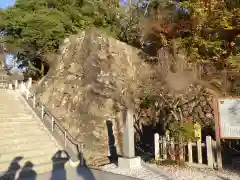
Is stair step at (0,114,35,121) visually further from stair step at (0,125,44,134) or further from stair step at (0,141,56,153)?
stair step at (0,141,56,153)

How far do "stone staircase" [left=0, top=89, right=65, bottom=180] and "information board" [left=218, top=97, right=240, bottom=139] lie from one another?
5504mm

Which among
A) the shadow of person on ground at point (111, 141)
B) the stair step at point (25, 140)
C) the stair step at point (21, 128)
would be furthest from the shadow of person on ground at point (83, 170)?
the stair step at point (21, 128)

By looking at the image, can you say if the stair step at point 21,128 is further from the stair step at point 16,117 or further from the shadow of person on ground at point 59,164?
the shadow of person on ground at point 59,164

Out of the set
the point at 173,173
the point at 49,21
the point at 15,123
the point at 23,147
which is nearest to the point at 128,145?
the point at 173,173

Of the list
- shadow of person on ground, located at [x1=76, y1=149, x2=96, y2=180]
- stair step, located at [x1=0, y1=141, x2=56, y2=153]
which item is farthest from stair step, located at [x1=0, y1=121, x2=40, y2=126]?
shadow of person on ground, located at [x1=76, y1=149, x2=96, y2=180]

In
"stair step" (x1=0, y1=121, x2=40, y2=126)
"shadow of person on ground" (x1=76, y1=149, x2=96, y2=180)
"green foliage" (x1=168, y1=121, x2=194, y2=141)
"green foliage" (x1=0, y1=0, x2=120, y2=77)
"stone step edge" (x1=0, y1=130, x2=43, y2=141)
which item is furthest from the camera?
"green foliage" (x1=0, y1=0, x2=120, y2=77)

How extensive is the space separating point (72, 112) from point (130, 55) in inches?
247

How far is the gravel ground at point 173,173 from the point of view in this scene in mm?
6919

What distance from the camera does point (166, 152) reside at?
29.0 ft

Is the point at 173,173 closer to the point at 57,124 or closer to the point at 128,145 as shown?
the point at 128,145

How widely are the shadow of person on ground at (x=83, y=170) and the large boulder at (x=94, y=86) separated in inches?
24.6

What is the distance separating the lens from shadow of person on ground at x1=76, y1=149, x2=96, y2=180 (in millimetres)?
7518

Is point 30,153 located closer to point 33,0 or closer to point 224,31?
point 224,31

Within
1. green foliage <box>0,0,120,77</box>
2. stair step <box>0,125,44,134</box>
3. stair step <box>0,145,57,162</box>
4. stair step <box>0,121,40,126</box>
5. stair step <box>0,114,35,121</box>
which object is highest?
green foliage <box>0,0,120,77</box>
